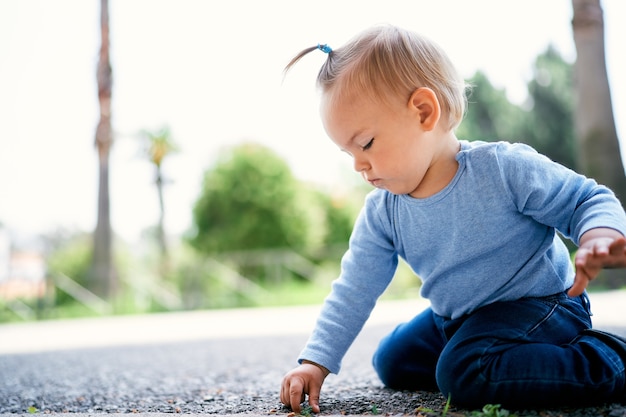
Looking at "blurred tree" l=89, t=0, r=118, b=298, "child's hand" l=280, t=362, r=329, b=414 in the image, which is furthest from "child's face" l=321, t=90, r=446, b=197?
"blurred tree" l=89, t=0, r=118, b=298

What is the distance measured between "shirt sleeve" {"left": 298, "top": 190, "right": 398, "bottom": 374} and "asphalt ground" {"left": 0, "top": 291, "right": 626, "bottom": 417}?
168 millimetres

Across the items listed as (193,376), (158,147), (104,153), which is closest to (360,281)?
(193,376)

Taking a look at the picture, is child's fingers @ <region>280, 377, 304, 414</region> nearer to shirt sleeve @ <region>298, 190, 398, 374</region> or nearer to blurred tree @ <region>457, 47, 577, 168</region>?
shirt sleeve @ <region>298, 190, 398, 374</region>

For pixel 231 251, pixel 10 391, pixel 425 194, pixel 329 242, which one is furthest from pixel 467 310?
pixel 329 242

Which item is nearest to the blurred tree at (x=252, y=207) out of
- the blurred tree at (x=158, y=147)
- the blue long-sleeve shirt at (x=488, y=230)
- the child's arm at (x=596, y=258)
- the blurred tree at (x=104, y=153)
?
the blurred tree at (x=158, y=147)

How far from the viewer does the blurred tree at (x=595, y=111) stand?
525 centimetres

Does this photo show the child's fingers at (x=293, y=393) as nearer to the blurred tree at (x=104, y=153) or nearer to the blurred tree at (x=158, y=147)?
the blurred tree at (x=104, y=153)

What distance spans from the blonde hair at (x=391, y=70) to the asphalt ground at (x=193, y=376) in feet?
2.38

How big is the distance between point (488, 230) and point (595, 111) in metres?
4.55

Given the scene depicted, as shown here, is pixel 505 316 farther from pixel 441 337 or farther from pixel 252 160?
pixel 252 160

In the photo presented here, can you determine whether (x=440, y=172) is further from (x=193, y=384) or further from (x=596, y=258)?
(x=193, y=384)

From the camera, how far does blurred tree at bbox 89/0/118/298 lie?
10.8 metres

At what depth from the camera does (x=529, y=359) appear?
1.33 m

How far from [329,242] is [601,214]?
1569 centimetres
